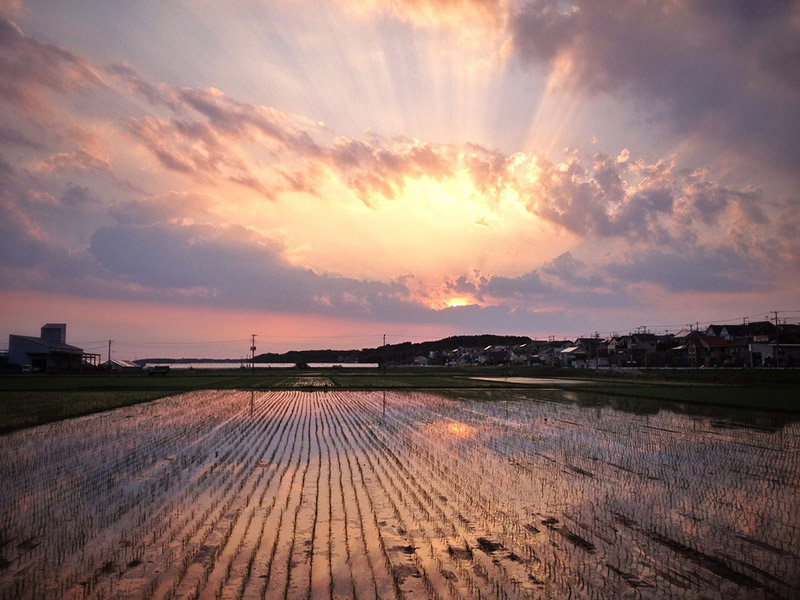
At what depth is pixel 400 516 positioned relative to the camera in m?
8.20

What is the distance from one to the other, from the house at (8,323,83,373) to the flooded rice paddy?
233 ft

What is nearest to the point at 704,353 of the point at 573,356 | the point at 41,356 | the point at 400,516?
the point at 573,356

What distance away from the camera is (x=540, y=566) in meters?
6.23

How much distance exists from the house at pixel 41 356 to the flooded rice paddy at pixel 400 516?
233ft

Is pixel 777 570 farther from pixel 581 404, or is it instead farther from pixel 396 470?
pixel 581 404

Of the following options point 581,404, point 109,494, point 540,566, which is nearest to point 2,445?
point 109,494

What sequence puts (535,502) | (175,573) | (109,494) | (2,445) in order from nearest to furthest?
(175,573)
(535,502)
(109,494)
(2,445)

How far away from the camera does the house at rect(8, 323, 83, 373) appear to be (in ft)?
252

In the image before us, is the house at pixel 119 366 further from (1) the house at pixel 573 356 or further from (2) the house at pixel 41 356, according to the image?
(1) the house at pixel 573 356

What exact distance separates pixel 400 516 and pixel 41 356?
8539cm

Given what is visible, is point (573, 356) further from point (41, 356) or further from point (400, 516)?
point (400, 516)

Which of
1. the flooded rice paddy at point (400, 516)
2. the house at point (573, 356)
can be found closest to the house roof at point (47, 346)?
the flooded rice paddy at point (400, 516)

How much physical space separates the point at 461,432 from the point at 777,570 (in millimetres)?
12315

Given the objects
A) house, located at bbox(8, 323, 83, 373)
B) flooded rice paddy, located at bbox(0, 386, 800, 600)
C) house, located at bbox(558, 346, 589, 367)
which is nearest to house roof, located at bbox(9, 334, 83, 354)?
house, located at bbox(8, 323, 83, 373)
